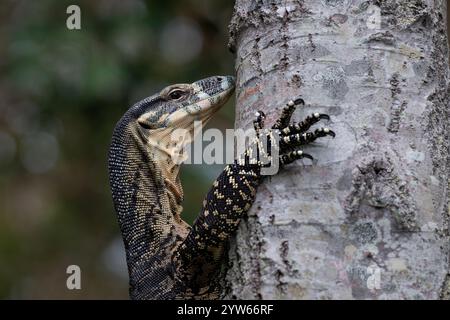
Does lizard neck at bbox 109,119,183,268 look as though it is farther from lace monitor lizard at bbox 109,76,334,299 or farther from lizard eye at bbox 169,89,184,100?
lizard eye at bbox 169,89,184,100

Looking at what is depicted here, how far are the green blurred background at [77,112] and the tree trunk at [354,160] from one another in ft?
19.1

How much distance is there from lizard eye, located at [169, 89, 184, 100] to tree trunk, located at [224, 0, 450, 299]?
1.58 m

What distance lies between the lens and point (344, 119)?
143 inches

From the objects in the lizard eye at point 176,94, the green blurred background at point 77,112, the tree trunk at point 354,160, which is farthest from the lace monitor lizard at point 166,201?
the green blurred background at point 77,112

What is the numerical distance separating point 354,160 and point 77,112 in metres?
7.40

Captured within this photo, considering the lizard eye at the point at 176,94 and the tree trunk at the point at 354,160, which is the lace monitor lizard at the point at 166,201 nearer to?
the lizard eye at the point at 176,94

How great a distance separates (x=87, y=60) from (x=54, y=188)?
2772 mm

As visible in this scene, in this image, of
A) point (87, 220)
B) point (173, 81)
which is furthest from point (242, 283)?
point (87, 220)

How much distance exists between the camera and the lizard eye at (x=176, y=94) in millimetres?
5625

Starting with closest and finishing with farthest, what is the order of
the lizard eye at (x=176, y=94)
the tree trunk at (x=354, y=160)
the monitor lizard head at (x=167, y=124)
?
the tree trunk at (x=354, y=160) < the monitor lizard head at (x=167, y=124) < the lizard eye at (x=176, y=94)

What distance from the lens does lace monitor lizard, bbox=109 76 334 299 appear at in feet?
14.1

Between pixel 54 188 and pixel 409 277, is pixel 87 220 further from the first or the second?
pixel 409 277

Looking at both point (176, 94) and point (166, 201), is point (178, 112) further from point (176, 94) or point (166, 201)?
point (166, 201)

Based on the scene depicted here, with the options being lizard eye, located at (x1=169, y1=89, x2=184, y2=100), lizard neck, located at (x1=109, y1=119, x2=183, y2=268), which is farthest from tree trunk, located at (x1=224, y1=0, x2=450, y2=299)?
lizard eye, located at (x1=169, y1=89, x2=184, y2=100)
